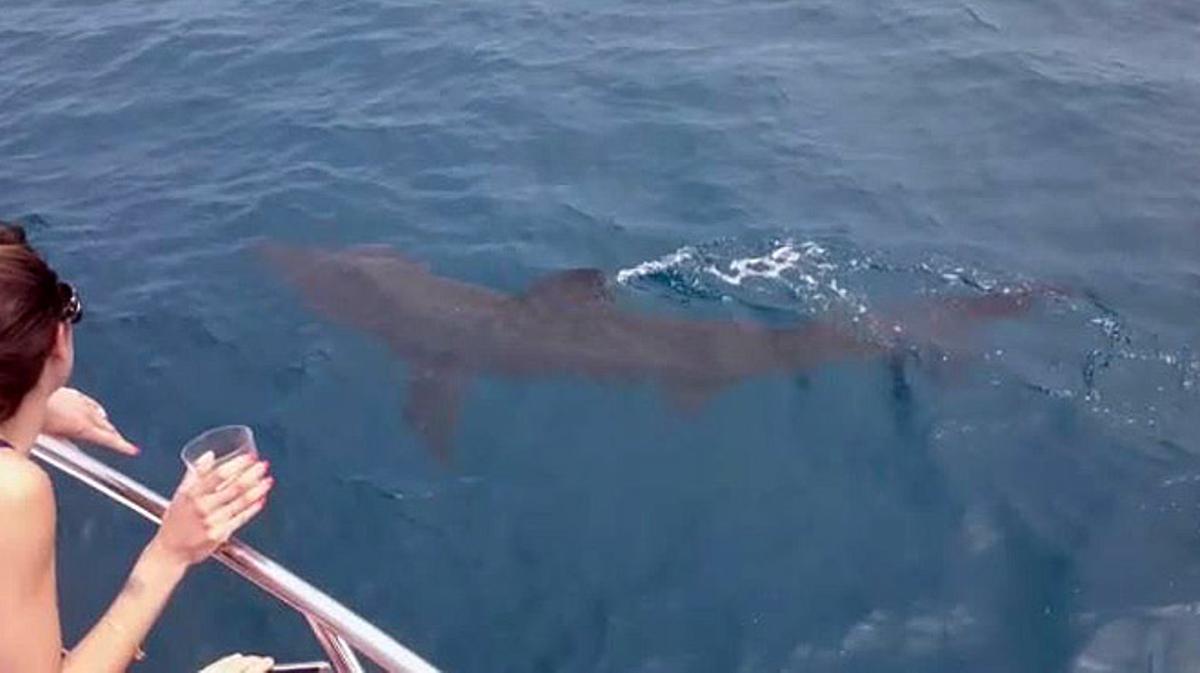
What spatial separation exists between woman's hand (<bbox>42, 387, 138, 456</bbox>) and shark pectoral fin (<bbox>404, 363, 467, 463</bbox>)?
322cm

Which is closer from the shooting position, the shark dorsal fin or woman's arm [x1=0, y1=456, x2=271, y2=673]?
woman's arm [x1=0, y1=456, x2=271, y2=673]

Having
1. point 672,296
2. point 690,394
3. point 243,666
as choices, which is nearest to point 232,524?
point 243,666

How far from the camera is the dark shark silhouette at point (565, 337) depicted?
27.2 feet

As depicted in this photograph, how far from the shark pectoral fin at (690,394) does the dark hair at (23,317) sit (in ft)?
16.8

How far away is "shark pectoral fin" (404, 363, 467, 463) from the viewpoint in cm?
802

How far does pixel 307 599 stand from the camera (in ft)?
12.1

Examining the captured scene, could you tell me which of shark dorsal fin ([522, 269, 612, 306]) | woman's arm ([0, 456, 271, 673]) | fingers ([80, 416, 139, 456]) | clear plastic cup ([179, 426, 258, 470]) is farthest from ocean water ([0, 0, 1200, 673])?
woman's arm ([0, 456, 271, 673])

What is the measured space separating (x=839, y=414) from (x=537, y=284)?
7.03 feet

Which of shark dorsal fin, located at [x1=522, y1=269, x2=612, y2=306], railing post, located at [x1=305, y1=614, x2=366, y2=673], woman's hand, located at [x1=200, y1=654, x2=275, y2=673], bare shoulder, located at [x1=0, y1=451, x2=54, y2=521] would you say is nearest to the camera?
bare shoulder, located at [x1=0, y1=451, x2=54, y2=521]

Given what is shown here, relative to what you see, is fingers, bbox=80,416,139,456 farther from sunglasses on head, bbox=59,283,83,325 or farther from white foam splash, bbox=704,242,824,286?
white foam splash, bbox=704,242,824,286

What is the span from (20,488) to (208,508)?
49 cm

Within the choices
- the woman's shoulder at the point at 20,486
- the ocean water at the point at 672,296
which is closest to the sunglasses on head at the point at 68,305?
the woman's shoulder at the point at 20,486

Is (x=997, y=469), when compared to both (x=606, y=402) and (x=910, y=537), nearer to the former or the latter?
(x=910, y=537)

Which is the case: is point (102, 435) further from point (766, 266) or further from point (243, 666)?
point (766, 266)
